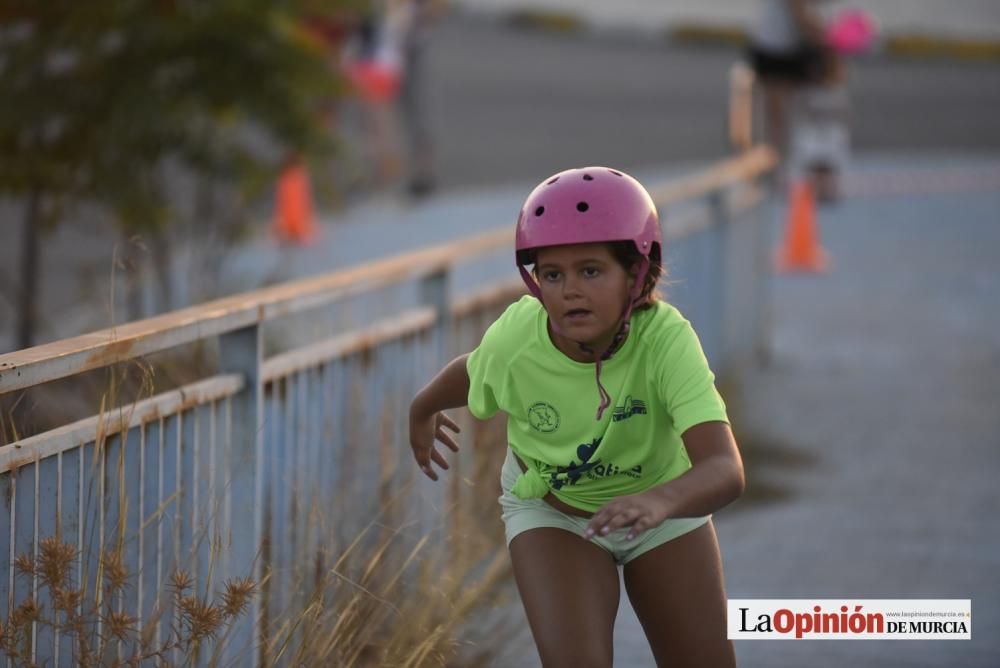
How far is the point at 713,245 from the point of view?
11250 millimetres

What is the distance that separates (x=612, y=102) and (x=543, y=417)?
26.0 m

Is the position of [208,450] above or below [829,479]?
above

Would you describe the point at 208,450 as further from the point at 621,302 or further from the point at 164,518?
the point at 621,302

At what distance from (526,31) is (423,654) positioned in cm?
3696

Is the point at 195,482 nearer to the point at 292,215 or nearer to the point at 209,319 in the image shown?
the point at 209,319

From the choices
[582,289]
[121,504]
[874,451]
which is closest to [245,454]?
[121,504]

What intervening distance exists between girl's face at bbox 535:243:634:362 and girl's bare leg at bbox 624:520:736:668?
542mm

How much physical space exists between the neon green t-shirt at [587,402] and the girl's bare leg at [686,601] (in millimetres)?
171

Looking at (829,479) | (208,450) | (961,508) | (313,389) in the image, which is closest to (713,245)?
(829,479)

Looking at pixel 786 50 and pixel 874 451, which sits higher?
pixel 786 50

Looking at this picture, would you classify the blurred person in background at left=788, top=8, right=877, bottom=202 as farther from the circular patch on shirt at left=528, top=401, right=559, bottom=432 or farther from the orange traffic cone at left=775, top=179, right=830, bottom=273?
the circular patch on shirt at left=528, top=401, right=559, bottom=432

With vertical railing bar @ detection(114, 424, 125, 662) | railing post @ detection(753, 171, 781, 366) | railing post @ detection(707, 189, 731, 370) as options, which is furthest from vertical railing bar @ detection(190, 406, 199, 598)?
railing post @ detection(753, 171, 781, 366)

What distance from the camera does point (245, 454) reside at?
525 centimetres

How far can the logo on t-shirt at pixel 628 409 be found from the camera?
14.0 ft
